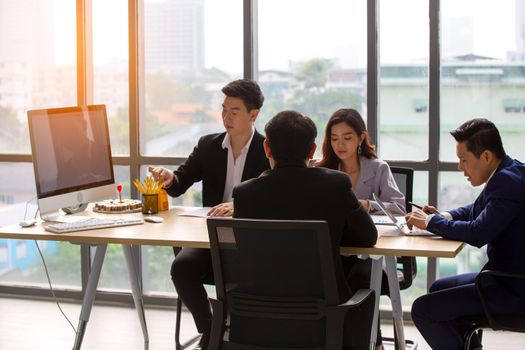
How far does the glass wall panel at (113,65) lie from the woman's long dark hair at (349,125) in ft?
5.77

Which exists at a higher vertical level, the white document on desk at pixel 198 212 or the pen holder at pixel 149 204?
the pen holder at pixel 149 204

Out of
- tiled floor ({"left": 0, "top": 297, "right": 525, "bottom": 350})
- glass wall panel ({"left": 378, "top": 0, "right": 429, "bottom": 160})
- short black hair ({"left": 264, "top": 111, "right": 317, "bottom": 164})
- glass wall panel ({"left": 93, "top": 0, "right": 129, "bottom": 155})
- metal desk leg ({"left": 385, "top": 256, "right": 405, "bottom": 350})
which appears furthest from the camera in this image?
glass wall panel ({"left": 93, "top": 0, "right": 129, "bottom": 155})

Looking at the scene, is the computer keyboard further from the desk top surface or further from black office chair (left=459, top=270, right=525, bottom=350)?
black office chair (left=459, top=270, right=525, bottom=350)

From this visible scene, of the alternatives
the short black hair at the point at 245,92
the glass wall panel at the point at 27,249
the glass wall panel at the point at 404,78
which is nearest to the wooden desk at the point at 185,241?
the short black hair at the point at 245,92

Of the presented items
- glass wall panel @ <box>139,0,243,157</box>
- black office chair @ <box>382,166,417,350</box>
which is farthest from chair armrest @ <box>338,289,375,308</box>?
glass wall panel @ <box>139,0,243,157</box>

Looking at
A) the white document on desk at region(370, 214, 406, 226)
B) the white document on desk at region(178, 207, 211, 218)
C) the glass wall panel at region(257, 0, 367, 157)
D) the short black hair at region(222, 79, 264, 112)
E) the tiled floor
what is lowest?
the tiled floor

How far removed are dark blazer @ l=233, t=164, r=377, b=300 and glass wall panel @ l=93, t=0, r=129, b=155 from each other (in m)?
2.71

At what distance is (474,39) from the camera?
4.92m

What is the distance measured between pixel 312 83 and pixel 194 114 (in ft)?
2.59

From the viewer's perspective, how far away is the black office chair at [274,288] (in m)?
2.82

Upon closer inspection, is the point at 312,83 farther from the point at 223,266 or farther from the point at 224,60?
the point at 223,266

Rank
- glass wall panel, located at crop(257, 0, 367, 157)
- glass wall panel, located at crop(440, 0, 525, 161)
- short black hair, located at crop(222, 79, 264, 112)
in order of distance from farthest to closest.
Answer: glass wall panel, located at crop(257, 0, 367, 157), glass wall panel, located at crop(440, 0, 525, 161), short black hair, located at crop(222, 79, 264, 112)

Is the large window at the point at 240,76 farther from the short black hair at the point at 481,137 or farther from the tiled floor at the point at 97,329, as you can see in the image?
the short black hair at the point at 481,137

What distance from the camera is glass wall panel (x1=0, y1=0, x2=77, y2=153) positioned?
5637mm
